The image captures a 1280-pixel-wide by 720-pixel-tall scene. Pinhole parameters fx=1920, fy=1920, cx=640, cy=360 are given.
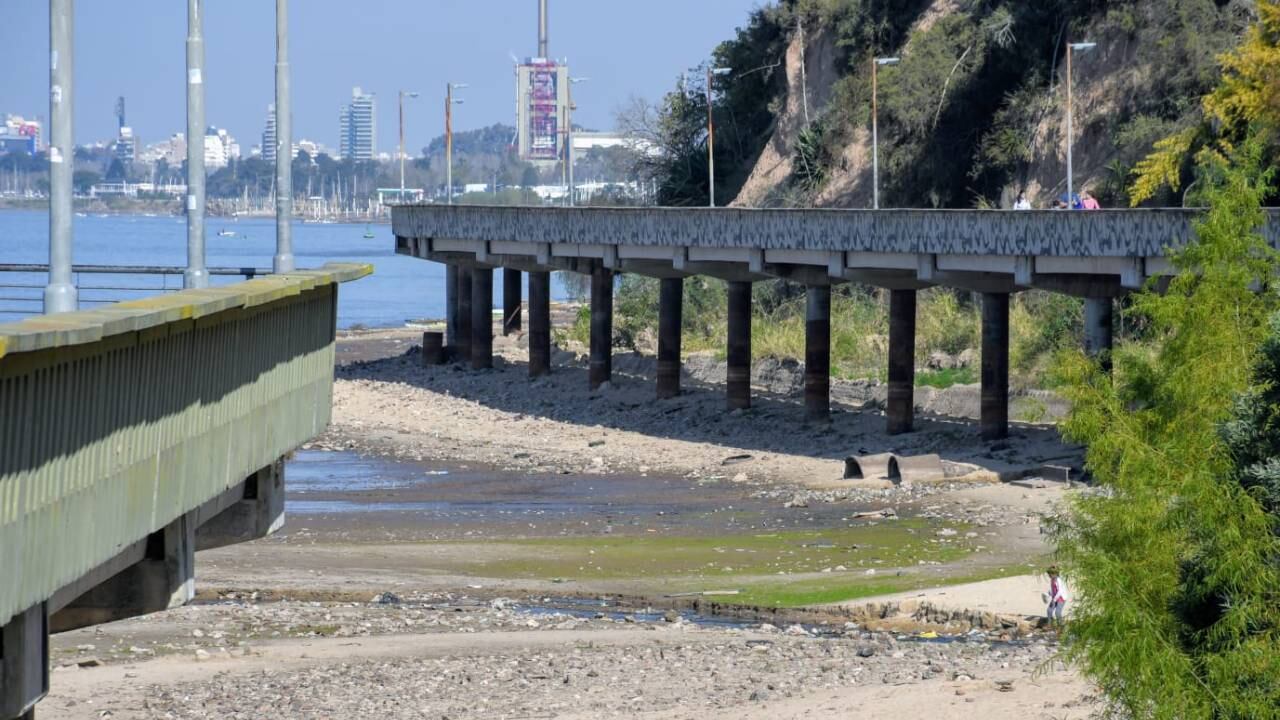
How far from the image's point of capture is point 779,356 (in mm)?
51781

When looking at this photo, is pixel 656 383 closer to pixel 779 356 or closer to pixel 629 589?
pixel 779 356

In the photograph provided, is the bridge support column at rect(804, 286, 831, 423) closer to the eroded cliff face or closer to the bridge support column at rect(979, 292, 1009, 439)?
the bridge support column at rect(979, 292, 1009, 439)

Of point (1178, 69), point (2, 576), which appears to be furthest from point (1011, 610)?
point (1178, 69)

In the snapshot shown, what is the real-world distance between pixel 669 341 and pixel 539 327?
735cm

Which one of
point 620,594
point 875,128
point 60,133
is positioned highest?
point 875,128

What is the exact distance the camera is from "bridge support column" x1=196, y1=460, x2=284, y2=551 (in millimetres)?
17359

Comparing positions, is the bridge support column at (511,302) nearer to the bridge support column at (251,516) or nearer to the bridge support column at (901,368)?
the bridge support column at (901,368)

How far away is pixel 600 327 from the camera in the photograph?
4881 centimetres

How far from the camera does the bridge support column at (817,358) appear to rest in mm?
41281

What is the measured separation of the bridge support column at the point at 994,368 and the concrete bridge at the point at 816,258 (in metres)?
0.03

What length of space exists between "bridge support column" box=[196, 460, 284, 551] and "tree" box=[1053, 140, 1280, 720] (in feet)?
23.0

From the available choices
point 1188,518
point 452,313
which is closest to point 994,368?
point 1188,518

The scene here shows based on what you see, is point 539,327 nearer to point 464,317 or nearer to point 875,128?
point 464,317

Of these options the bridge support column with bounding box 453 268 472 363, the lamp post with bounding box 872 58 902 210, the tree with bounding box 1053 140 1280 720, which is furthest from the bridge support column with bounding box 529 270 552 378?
the tree with bounding box 1053 140 1280 720
